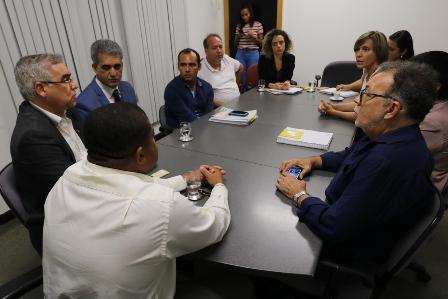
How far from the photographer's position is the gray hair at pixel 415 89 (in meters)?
1.07

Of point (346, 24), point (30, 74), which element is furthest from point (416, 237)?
point (346, 24)

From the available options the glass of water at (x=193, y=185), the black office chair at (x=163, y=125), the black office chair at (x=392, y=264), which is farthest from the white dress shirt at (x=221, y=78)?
the black office chair at (x=392, y=264)

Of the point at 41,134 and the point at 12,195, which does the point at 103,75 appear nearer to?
the point at 41,134

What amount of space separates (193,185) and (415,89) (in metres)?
0.97

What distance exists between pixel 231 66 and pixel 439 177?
2611 millimetres

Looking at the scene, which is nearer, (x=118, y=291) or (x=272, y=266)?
(x=118, y=291)

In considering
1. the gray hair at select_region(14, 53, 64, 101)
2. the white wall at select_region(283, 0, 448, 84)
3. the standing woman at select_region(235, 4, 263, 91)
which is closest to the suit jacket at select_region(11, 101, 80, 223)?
the gray hair at select_region(14, 53, 64, 101)

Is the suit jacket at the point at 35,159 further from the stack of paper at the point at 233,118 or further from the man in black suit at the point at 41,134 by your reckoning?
the stack of paper at the point at 233,118

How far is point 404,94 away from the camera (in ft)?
3.57

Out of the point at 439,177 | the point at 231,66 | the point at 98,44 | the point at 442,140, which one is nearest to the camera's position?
the point at 442,140

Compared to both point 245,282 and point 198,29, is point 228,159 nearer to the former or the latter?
point 245,282

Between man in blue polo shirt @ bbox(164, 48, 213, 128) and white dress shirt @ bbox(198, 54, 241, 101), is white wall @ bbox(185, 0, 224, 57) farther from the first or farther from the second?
man in blue polo shirt @ bbox(164, 48, 213, 128)

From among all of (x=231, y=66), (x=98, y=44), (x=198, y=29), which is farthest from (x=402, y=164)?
(x=198, y=29)

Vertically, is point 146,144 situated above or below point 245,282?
above
